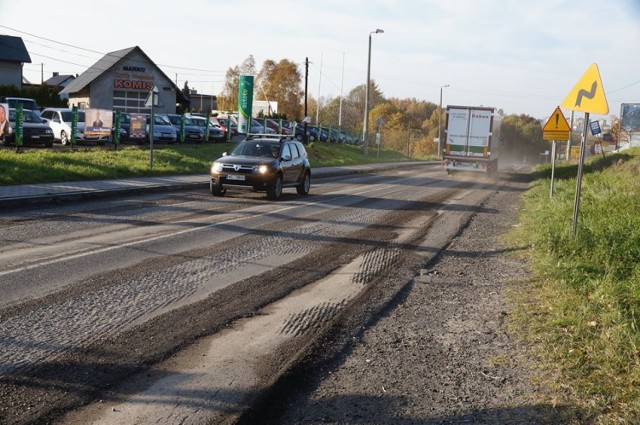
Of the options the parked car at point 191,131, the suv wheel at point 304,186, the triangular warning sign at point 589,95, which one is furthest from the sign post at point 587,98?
the parked car at point 191,131

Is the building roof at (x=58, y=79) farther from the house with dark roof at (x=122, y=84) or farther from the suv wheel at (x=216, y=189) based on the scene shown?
the suv wheel at (x=216, y=189)

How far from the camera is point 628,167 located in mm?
28297

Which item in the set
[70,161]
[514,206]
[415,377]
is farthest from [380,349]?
[70,161]

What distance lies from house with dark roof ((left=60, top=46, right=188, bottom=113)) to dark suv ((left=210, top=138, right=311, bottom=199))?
41.3m

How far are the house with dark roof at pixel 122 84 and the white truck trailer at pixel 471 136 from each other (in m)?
31.9

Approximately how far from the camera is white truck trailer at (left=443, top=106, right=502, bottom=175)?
33.4 meters

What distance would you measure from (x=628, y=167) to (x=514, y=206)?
10.8 m

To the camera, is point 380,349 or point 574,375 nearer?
point 574,375

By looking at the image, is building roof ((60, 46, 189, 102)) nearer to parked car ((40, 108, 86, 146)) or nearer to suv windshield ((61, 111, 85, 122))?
parked car ((40, 108, 86, 146))

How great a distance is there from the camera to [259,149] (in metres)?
19.2

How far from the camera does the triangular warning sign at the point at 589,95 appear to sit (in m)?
9.51

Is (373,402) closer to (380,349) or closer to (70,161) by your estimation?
(380,349)

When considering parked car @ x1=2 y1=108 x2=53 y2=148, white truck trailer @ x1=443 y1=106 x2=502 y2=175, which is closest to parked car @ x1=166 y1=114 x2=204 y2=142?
parked car @ x1=2 y1=108 x2=53 y2=148

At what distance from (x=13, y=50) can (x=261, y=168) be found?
55627mm
